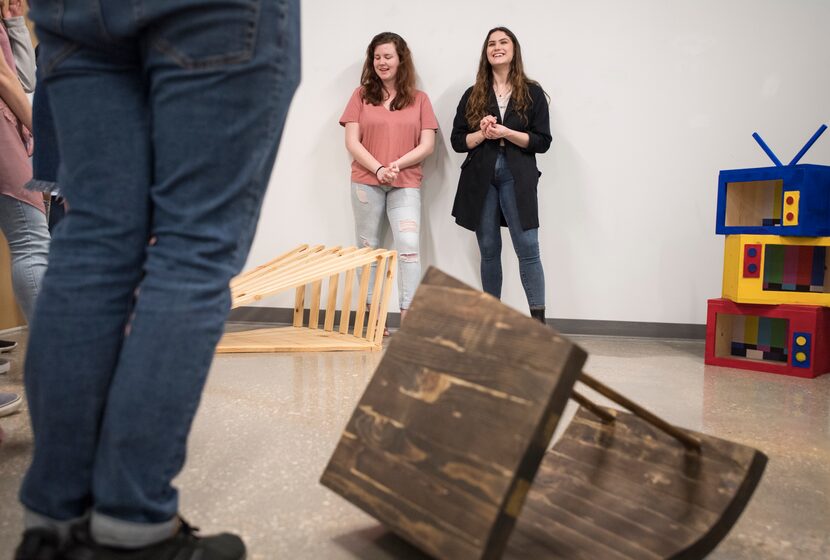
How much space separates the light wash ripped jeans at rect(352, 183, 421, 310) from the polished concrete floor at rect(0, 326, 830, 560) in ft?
2.31

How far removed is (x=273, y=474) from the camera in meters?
1.34

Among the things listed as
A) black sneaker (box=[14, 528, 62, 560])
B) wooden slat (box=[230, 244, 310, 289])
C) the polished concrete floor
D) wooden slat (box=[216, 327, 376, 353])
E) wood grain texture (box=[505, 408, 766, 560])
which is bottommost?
wooden slat (box=[216, 327, 376, 353])

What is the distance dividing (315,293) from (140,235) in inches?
105

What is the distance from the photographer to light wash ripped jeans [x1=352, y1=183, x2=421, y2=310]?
3.40 metres

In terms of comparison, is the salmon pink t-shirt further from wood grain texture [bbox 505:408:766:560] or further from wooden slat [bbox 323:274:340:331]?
wood grain texture [bbox 505:408:766:560]

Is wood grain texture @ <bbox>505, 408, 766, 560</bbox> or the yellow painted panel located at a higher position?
the yellow painted panel

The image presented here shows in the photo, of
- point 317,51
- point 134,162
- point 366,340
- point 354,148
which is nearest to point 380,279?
point 366,340

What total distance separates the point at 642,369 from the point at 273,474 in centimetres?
168

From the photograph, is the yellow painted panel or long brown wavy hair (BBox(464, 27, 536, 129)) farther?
long brown wavy hair (BBox(464, 27, 536, 129))

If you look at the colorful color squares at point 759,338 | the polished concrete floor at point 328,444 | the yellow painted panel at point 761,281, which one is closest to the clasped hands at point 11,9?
the polished concrete floor at point 328,444

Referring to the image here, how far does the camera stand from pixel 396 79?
11.4ft

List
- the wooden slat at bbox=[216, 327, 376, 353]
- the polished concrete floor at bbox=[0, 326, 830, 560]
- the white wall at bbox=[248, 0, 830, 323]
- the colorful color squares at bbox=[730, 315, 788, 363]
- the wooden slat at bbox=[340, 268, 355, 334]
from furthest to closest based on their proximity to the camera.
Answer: the white wall at bbox=[248, 0, 830, 323], the wooden slat at bbox=[340, 268, 355, 334], the wooden slat at bbox=[216, 327, 376, 353], the colorful color squares at bbox=[730, 315, 788, 363], the polished concrete floor at bbox=[0, 326, 830, 560]

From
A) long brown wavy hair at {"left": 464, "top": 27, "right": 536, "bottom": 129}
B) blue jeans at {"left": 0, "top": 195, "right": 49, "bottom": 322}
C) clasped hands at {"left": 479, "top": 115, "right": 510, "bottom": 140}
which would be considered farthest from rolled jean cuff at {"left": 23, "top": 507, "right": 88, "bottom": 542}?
long brown wavy hair at {"left": 464, "top": 27, "right": 536, "bottom": 129}

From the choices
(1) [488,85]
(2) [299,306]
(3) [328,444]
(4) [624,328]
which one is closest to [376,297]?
(2) [299,306]
